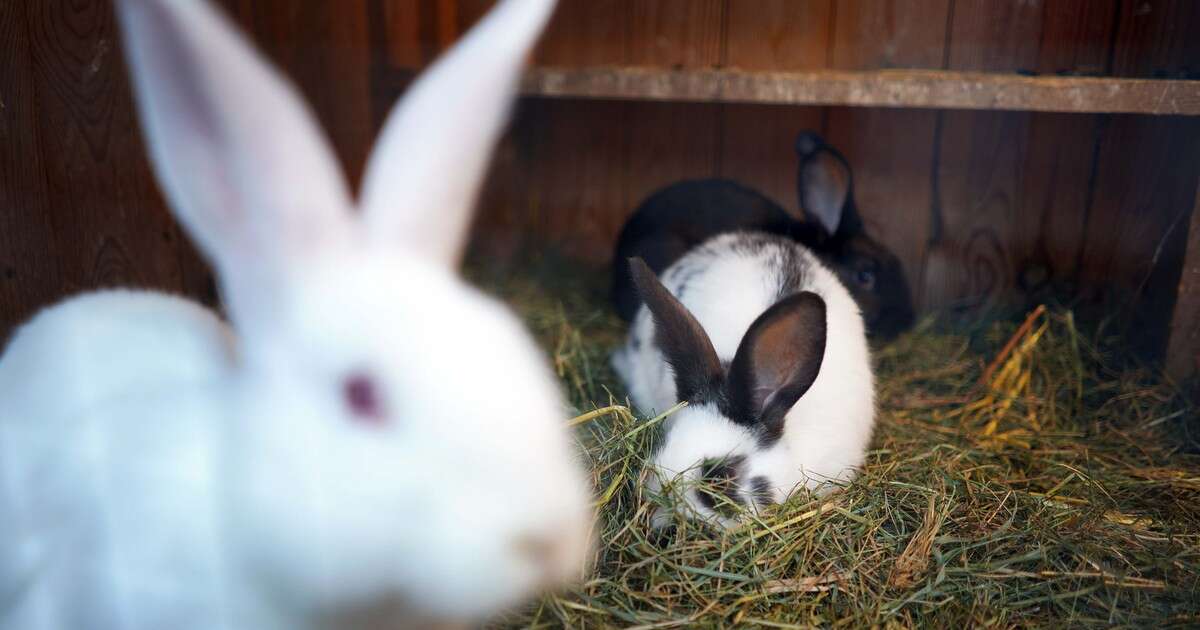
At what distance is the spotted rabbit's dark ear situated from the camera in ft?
6.48

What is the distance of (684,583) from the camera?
179 cm

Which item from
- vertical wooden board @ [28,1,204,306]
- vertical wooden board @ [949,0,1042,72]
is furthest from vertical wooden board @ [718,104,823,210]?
vertical wooden board @ [28,1,204,306]

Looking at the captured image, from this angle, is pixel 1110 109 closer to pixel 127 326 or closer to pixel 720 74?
pixel 720 74

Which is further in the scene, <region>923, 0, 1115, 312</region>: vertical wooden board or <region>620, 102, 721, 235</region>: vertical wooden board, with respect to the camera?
<region>620, 102, 721, 235</region>: vertical wooden board

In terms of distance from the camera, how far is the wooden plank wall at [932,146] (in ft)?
7.89

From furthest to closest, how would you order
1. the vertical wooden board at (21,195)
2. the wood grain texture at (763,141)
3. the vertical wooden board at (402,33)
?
1. the wood grain texture at (763,141)
2. the vertical wooden board at (402,33)
3. the vertical wooden board at (21,195)

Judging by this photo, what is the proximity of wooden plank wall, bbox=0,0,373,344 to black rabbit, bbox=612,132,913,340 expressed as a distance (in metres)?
1.90

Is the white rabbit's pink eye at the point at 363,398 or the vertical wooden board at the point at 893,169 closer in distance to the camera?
the white rabbit's pink eye at the point at 363,398

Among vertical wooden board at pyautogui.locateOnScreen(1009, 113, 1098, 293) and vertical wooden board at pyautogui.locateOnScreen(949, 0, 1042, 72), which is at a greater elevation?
vertical wooden board at pyautogui.locateOnScreen(949, 0, 1042, 72)

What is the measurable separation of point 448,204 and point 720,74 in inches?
81.1

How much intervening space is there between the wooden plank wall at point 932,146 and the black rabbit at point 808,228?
→ 0.42ft

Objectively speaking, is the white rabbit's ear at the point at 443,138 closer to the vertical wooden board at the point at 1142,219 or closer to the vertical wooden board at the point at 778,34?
the vertical wooden board at the point at 778,34

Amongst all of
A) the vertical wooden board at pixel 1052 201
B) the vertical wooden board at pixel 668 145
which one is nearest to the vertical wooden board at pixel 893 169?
the vertical wooden board at pixel 1052 201

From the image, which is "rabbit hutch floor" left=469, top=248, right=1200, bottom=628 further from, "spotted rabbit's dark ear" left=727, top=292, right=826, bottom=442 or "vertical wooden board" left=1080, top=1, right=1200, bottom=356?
"vertical wooden board" left=1080, top=1, right=1200, bottom=356
